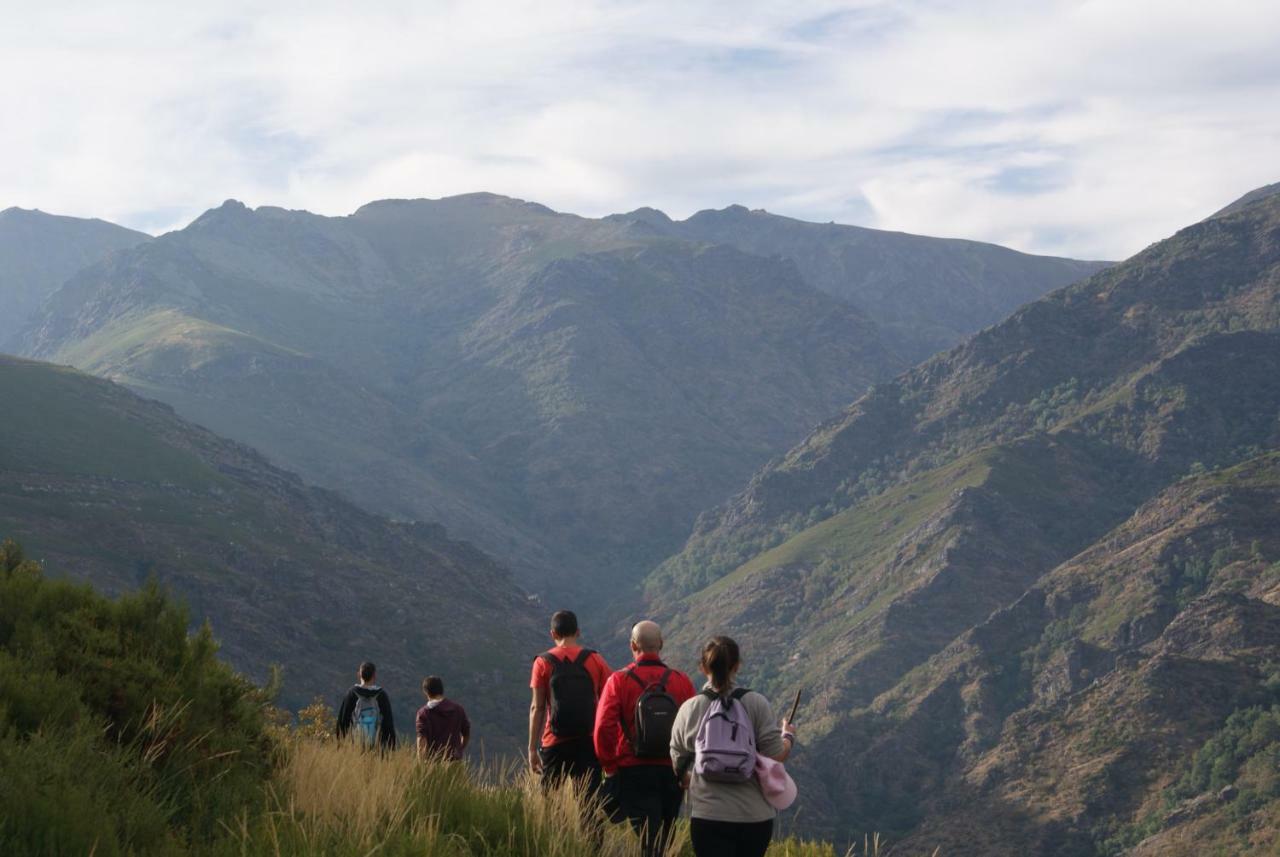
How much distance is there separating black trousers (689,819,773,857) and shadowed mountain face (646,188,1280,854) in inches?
3241

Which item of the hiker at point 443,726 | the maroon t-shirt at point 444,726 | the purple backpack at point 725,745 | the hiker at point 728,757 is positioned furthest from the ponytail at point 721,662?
the maroon t-shirt at point 444,726

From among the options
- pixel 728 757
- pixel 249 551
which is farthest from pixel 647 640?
pixel 249 551

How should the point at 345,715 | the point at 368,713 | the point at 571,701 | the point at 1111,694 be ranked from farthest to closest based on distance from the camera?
the point at 1111,694
the point at 345,715
the point at 368,713
the point at 571,701

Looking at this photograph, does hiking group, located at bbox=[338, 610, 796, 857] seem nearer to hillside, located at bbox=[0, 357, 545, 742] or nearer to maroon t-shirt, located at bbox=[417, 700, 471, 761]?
maroon t-shirt, located at bbox=[417, 700, 471, 761]

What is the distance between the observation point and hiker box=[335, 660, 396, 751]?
14.4 metres

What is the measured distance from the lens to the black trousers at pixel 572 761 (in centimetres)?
1128

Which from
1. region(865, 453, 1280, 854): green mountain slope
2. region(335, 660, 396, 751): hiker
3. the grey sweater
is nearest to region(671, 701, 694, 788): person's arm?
the grey sweater

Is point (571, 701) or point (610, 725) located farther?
point (571, 701)

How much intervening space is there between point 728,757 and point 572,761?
3279 mm

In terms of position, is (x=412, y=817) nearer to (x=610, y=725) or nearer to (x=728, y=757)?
(x=610, y=725)

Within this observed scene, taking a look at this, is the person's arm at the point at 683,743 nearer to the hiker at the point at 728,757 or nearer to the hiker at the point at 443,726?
the hiker at the point at 728,757

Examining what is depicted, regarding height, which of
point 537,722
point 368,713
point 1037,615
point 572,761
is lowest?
point 1037,615

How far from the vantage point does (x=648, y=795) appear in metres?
9.88

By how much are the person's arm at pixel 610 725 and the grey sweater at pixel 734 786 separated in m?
1.27
